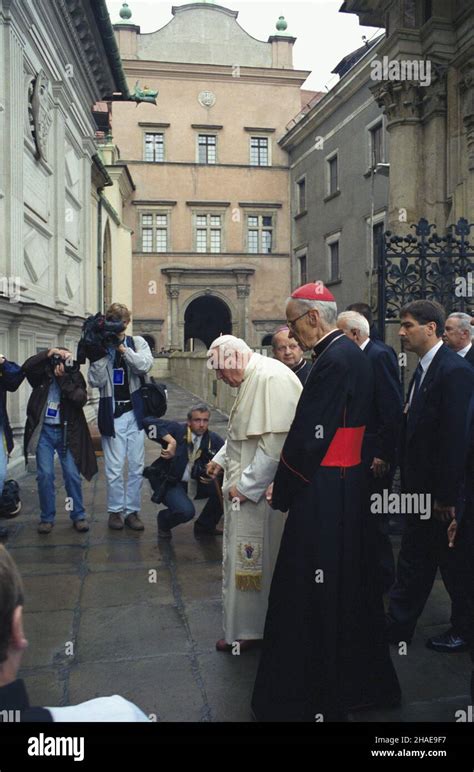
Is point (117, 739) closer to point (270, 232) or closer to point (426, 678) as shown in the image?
point (426, 678)

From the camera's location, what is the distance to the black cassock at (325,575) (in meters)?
3.07

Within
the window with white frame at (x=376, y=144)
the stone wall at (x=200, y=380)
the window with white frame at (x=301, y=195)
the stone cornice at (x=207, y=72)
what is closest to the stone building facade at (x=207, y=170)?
the stone cornice at (x=207, y=72)

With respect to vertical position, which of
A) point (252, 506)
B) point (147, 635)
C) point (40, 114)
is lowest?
point (147, 635)

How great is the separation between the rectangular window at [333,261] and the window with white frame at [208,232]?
7764mm

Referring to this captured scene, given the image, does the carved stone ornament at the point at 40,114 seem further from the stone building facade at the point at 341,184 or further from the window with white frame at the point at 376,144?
the window with white frame at the point at 376,144

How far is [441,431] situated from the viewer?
3850 millimetres

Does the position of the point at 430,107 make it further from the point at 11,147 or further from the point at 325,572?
the point at 325,572

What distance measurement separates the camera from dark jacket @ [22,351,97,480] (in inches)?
246

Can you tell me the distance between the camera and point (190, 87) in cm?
3575

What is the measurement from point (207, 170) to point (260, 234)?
4.42 m

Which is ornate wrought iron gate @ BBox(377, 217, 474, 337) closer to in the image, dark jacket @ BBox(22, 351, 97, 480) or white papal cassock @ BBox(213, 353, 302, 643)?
dark jacket @ BBox(22, 351, 97, 480)

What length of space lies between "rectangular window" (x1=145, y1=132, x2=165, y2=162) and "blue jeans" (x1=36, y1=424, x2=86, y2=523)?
31.8m

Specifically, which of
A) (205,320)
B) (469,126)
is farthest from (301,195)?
(469,126)

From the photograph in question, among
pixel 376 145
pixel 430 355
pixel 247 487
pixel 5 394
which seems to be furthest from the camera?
pixel 376 145
